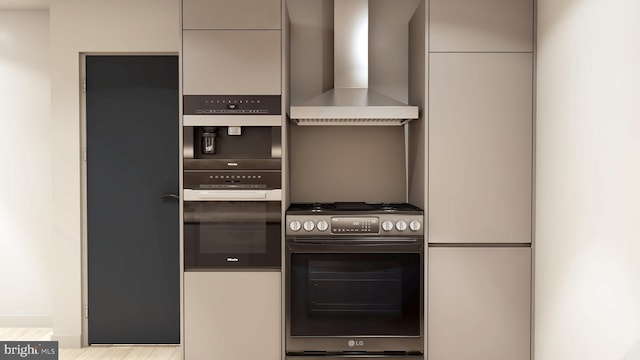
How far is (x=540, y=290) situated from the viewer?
2838 millimetres

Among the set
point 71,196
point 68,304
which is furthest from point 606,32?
point 68,304

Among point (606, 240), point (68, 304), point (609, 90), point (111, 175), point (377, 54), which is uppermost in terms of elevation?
point (377, 54)

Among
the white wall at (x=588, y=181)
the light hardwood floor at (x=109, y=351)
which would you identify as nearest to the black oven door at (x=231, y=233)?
the light hardwood floor at (x=109, y=351)

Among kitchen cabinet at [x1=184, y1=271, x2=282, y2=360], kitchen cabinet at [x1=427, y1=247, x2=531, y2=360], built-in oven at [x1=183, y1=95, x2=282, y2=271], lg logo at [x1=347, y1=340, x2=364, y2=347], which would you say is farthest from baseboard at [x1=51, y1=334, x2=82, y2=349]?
kitchen cabinet at [x1=427, y1=247, x2=531, y2=360]

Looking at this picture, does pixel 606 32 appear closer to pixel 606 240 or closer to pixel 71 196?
pixel 606 240

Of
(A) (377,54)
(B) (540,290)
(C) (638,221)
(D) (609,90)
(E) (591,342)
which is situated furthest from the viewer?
(A) (377,54)

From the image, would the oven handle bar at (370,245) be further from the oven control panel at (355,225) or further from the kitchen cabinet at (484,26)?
the kitchen cabinet at (484,26)

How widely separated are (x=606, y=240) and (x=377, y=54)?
1982 millimetres

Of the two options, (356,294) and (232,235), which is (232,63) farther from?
(356,294)

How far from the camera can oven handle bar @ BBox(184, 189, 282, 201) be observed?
9.68 feet

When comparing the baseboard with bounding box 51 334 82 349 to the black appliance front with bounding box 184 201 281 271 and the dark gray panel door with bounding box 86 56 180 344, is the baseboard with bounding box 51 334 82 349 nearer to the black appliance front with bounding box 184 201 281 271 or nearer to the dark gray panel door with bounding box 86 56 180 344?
the dark gray panel door with bounding box 86 56 180 344

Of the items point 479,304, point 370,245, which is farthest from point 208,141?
point 479,304

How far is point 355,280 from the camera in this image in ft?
9.67

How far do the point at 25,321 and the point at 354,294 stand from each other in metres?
2.70
